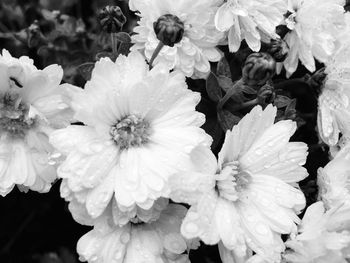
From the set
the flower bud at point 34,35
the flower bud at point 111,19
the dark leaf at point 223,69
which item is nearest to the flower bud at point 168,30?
the flower bud at point 111,19

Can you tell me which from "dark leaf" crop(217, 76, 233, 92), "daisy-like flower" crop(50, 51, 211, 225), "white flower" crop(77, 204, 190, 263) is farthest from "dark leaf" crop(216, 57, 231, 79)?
"white flower" crop(77, 204, 190, 263)

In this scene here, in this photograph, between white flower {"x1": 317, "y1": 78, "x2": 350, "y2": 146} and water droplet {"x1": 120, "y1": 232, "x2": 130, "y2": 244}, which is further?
white flower {"x1": 317, "y1": 78, "x2": 350, "y2": 146}

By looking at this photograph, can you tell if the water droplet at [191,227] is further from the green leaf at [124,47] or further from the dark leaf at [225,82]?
the green leaf at [124,47]

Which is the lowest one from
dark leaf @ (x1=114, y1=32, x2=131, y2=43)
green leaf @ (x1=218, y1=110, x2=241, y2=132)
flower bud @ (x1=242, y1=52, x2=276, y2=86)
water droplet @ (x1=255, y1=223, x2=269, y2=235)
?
green leaf @ (x1=218, y1=110, x2=241, y2=132)

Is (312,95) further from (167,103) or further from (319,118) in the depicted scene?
(167,103)

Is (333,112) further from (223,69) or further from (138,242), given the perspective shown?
(138,242)

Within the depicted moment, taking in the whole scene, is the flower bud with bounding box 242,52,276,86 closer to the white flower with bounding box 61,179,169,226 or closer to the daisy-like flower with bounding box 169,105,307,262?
the daisy-like flower with bounding box 169,105,307,262

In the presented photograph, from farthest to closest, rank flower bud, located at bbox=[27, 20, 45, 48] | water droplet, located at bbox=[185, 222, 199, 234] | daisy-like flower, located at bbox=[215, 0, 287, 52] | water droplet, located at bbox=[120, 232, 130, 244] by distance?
flower bud, located at bbox=[27, 20, 45, 48] → daisy-like flower, located at bbox=[215, 0, 287, 52] → water droplet, located at bbox=[120, 232, 130, 244] → water droplet, located at bbox=[185, 222, 199, 234]

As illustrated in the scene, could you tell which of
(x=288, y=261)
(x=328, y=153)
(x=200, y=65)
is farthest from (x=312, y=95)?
(x=288, y=261)
